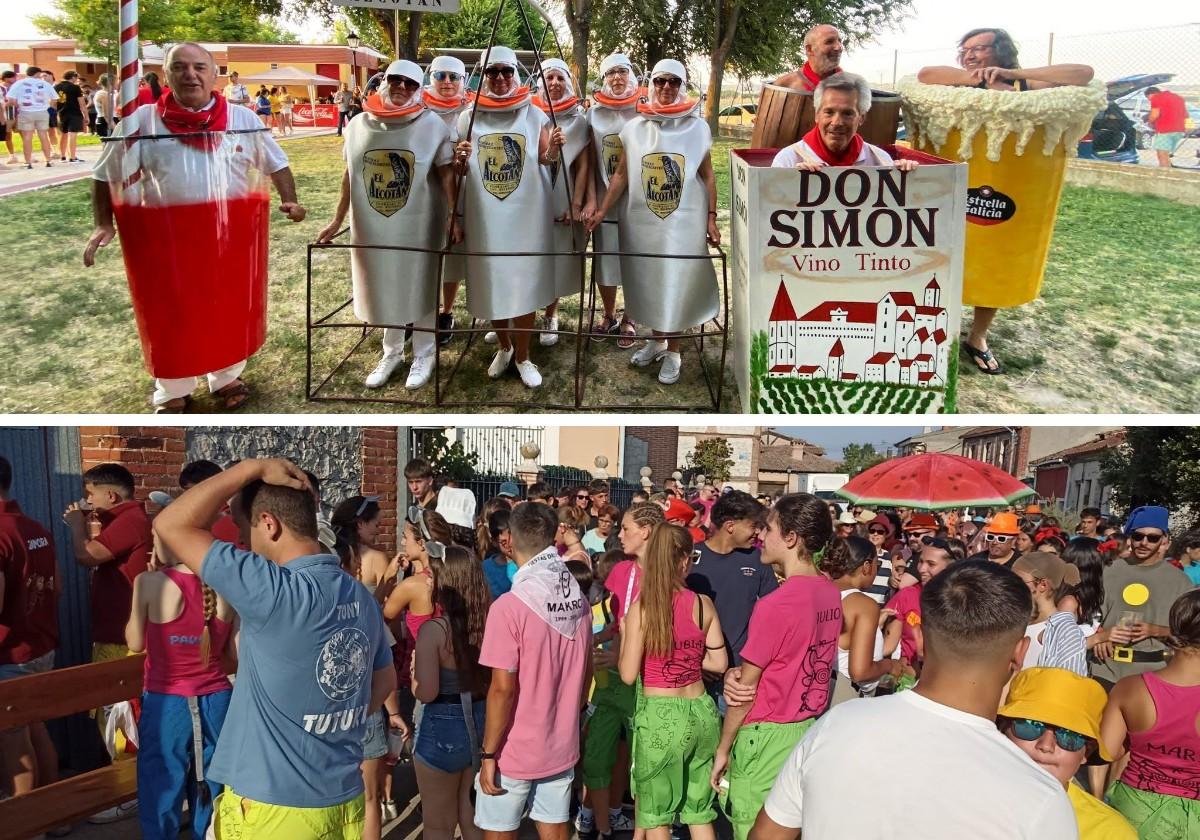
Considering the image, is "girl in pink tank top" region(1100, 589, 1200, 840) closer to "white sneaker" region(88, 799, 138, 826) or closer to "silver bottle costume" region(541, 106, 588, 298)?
"silver bottle costume" region(541, 106, 588, 298)

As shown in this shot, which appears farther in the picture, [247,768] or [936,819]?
[247,768]

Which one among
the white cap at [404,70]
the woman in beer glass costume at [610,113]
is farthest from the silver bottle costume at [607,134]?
the white cap at [404,70]

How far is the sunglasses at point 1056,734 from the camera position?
7.94 feet

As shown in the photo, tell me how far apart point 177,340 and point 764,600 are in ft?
9.80

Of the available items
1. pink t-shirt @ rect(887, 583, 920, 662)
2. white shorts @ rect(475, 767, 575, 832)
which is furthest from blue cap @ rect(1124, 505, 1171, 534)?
white shorts @ rect(475, 767, 575, 832)

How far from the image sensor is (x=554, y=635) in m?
3.71

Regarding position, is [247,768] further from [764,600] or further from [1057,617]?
[1057,617]

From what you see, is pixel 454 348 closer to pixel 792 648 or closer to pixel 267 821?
pixel 792 648

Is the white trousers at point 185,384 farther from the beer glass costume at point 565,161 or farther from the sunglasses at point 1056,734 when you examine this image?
the sunglasses at point 1056,734

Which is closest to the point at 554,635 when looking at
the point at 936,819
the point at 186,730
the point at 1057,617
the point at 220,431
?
the point at 186,730

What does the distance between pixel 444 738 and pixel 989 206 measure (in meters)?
4.04

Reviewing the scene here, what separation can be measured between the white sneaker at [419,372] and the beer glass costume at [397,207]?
42 mm

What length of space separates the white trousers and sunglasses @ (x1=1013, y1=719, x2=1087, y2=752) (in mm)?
4025

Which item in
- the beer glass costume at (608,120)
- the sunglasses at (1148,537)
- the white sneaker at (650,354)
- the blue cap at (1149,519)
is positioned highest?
the beer glass costume at (608,120)
